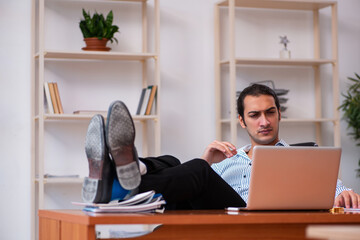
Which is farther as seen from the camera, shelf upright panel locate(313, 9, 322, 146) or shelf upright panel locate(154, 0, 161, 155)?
shelf upright panel locate(313, 9, 322, 146)

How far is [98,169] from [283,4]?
9.27 ft

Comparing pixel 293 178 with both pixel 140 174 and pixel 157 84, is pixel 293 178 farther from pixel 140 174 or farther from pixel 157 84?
pixel 157 84

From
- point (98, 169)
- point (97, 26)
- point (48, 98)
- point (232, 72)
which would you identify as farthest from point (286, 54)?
point (98, 169)

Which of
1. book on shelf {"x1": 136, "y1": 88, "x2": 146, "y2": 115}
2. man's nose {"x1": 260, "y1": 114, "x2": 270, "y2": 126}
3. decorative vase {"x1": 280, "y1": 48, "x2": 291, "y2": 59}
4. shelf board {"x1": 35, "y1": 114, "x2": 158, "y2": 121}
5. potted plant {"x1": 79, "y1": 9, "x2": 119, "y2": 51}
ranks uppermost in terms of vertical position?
potted plant {"x1": 79, "y1": 9, "x2": 119, "y2": 51}

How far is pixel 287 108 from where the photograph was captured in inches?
177

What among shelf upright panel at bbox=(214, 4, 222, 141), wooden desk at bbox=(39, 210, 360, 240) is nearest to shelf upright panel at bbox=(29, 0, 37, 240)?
shelf upright panel at bbox=(214, 4, 222, 141)

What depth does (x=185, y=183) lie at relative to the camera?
2.00 metres

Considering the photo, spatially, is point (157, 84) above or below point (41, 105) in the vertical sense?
above

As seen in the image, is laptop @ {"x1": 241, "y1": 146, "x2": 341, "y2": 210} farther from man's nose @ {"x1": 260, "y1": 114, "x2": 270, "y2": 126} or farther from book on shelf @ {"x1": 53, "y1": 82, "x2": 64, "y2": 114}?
book on shelf @ {"x1": 53, "y1": 82, "x2": 64, "y2": 114}

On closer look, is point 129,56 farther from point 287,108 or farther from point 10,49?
point 287,108

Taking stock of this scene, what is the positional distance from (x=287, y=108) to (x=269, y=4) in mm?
760

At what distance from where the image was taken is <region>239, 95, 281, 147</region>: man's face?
9.71ft

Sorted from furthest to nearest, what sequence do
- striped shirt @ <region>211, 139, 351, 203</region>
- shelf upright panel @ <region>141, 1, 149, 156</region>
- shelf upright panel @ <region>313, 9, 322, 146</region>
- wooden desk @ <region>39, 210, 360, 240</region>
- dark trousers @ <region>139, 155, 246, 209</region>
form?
shelf upright panel @ <region>313, 9, 322, 146</region> → shelf upright panel @ <region>141, 1, 149, 156</region> → striped shirt @ <region>211, 139, 351, 203</region> → dark trousers @ <region>139, 155, 246, 209</region> → wooden desk @ <region>39, 210, 360, 240</region>

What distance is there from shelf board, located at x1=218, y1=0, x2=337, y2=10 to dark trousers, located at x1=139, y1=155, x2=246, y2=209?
2.30 metres
